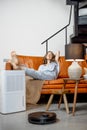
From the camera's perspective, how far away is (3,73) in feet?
12.6

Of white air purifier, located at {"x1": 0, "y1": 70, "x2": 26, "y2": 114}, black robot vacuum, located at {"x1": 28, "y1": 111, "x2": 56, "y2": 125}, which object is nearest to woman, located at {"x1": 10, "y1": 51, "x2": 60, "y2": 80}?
white air purifier, located at {"x1": 0, "y1": 70, "x2": 26, "y2": 114}

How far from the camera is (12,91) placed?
154 inches

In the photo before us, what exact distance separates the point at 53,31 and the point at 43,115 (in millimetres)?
3490

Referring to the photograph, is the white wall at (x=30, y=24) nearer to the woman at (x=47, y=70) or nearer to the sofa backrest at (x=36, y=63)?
the sofa backrest at (x=36, y=63)

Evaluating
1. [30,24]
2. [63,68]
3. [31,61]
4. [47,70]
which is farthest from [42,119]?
[30,24]

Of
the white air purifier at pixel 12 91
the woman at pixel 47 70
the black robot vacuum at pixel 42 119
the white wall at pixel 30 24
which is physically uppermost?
the white wall at pixel 30 24

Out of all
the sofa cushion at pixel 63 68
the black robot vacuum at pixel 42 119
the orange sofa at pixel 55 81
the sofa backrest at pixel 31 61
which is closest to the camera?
the black robot vacuum at pixel 42 119

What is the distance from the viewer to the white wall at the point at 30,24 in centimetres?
614

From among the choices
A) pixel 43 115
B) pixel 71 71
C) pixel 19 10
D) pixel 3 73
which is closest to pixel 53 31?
pixel 19 10

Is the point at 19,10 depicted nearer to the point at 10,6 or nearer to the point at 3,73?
the point at 10,6

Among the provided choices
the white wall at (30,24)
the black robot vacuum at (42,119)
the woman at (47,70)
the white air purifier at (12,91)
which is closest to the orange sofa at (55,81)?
the woman at (47,70)

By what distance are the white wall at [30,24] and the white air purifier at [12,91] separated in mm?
2189

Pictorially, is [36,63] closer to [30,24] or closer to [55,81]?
[55,81]

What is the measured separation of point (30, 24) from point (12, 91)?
111 inches
